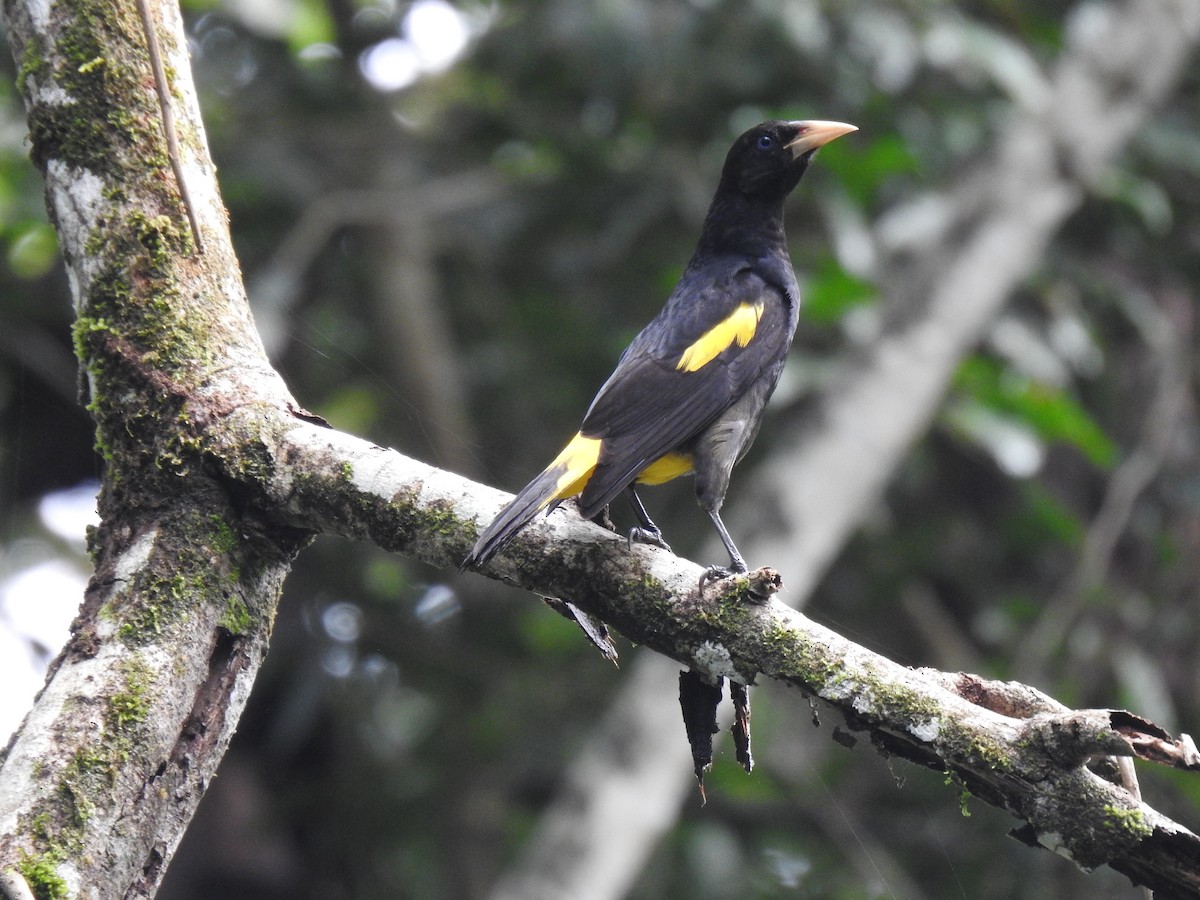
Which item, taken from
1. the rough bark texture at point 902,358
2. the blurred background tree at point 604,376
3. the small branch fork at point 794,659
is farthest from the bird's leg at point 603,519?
the blurred background tree at point 604,376

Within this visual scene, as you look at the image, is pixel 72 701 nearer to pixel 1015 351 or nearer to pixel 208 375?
pixel 208 375

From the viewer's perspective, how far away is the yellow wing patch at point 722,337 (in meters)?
3.28

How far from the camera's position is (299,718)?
6.34 metres

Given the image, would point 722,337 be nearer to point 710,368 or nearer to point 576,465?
point 710,368

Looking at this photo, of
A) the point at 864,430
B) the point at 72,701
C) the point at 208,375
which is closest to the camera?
the point at 72,701

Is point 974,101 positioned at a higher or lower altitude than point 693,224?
higher

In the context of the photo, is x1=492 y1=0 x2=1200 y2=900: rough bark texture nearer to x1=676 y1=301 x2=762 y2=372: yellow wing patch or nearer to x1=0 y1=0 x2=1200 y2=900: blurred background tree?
x1=0 y1=0 x2=1200 y2=900: blurred background tree

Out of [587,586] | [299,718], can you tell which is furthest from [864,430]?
[587,586]

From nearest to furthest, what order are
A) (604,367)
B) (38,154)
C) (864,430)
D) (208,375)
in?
(208,375) → (38,154) → (864,430) → (604,367)

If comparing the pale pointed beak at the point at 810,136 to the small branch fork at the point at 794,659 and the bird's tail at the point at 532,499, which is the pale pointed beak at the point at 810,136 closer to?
the bird's tail at the point at 532,499

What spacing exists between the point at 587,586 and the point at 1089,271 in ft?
17.9

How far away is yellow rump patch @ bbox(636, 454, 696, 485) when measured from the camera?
3.25 metres

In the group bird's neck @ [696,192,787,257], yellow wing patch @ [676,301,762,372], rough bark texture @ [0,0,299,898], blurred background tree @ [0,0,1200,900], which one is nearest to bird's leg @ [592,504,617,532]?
rough bark texture @ [0,0,299,898]

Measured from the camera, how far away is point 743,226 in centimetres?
403
